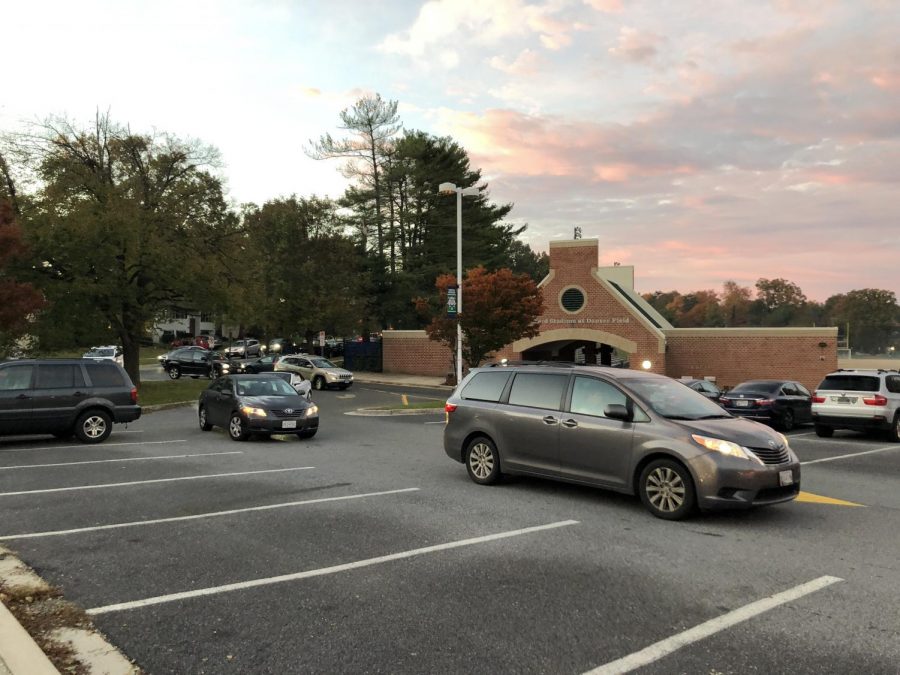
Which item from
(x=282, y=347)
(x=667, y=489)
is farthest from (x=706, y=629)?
(x=282, y=347)

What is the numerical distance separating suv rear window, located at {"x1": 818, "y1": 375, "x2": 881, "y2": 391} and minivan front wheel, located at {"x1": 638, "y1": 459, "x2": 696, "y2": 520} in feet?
38.0

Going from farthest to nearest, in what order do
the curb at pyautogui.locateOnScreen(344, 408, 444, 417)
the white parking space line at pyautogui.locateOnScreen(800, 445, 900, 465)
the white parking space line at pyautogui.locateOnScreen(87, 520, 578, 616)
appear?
1. the curb at pyautogui.locateOnScreen(344, 408, 444, 417)
2. the white parking space line at pyautogui.locateOnScreen(800, 445, 900, 465)
3. the white parking space line at pyautogui.locateOnScreen(87, 520, 578, 616)

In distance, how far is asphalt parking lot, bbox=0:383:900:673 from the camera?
4062mm

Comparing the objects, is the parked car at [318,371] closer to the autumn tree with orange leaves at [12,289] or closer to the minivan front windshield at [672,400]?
the autumn tree with orange leaves at [12,289]

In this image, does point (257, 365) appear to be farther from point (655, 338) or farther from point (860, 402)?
point (860, 402)

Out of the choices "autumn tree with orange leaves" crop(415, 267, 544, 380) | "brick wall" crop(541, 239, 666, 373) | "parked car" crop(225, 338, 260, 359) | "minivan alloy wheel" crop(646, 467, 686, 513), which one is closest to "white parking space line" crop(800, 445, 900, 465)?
"minivan alloy wheel" crop(646, 467, 686, 513)

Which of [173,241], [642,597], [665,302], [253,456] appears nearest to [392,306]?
[173,241]

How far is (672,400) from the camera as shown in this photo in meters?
8.37

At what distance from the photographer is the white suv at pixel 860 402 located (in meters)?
16.0

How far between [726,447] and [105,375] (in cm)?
1290

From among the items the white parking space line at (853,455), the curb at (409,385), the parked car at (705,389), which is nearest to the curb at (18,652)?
the white parking space line at (853,455)

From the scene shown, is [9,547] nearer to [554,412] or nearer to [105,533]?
[105,533]

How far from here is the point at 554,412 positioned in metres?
8.79

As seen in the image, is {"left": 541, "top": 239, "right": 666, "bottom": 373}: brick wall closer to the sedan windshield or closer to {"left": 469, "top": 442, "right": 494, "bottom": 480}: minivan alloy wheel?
the sedan windshield
